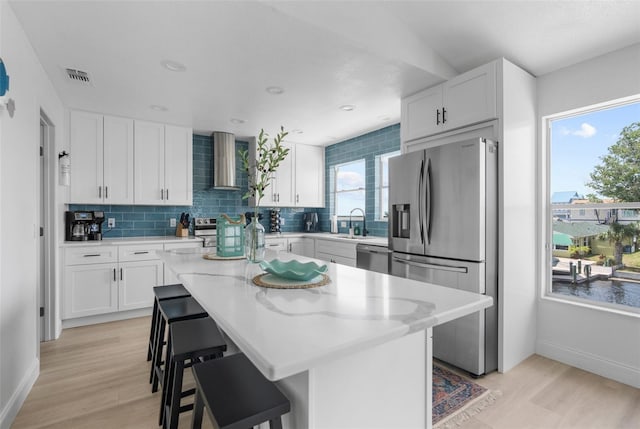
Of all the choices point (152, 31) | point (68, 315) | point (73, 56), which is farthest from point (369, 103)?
point (68, 315)

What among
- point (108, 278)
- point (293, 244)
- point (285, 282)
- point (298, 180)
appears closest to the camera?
point (285, 282)

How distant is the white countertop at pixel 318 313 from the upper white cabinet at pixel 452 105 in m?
1.82

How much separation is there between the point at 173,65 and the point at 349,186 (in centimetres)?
313

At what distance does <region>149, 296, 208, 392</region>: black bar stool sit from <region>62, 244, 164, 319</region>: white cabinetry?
5.41 feet

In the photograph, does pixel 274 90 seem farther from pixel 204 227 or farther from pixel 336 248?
pixel 204 227

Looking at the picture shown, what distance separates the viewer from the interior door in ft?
7.73

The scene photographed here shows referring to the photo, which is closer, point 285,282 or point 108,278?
point 285,282

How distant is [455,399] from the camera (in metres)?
2.07

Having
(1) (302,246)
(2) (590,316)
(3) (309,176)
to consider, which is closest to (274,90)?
(3) (309,176)

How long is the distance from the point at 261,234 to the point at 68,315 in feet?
9.68

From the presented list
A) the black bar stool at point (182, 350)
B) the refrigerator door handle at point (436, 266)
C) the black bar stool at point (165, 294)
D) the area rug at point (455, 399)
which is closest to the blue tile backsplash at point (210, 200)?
the refrigerator door handle at point (436, 266)

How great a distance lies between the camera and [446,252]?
2.54 metres

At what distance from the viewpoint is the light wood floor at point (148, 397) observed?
1.86 meters

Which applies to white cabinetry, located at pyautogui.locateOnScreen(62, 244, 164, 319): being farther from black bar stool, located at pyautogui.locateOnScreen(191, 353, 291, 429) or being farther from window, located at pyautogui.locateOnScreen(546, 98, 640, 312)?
window, located at pyautogui.locateOnScreen(546, 98, 640, 312)
